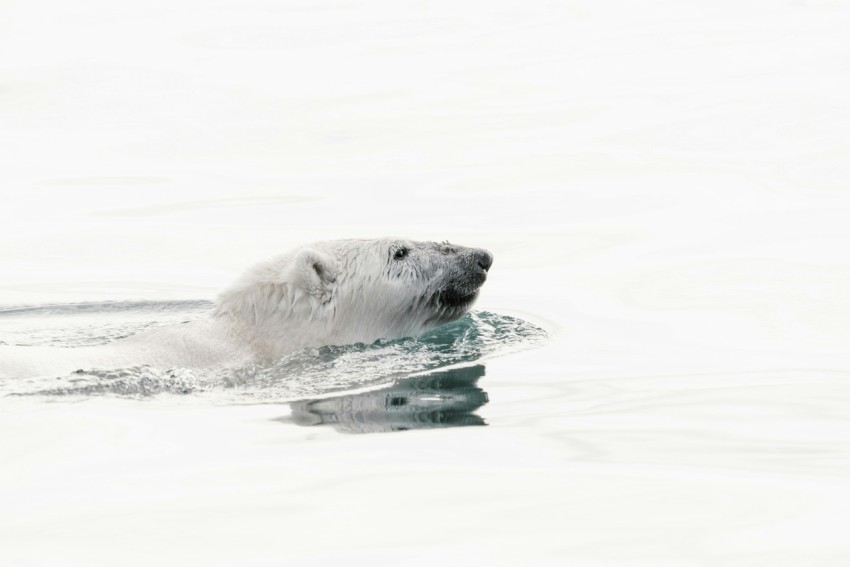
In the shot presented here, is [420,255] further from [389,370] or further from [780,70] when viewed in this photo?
[780,70]

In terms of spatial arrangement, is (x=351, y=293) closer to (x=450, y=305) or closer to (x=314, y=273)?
(x=314, y=273)

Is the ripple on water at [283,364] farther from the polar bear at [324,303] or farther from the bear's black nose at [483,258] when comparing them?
the bear's black nose at [483,258]

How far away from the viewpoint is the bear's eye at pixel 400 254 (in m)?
11.1

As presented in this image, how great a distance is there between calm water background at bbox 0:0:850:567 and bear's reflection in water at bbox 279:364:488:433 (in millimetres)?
65

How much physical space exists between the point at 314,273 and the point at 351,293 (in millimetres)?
421

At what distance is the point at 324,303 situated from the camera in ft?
35.3

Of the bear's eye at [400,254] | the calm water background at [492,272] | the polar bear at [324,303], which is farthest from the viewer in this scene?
the bear's eye at [400,254]

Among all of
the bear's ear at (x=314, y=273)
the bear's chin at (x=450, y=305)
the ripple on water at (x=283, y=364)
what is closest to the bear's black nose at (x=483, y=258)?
the bear's chin at (x=450, y=305)

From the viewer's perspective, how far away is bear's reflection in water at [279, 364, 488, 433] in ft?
28.4

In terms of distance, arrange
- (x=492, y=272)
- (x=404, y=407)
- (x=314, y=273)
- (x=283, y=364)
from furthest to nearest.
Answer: (x=492, y=272) → (x=314, y=273) → (x=283, y=364) → (x=404, y=407)

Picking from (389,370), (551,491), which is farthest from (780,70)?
(551,491)

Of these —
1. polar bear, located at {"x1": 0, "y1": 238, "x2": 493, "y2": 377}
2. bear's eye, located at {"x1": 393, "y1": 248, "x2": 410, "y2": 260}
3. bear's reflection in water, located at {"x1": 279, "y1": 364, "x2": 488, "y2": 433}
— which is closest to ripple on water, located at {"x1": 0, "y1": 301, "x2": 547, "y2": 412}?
bear's reflection in water, located at {"x1": 279, "y1": 364, "x2": 488, "y2": 433}

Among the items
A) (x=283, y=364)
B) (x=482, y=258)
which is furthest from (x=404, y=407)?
(x=482, y=258)

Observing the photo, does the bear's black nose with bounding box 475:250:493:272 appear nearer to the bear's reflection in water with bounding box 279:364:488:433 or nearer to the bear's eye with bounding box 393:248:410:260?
the bear's eye with bounding box 393:248:410:260
